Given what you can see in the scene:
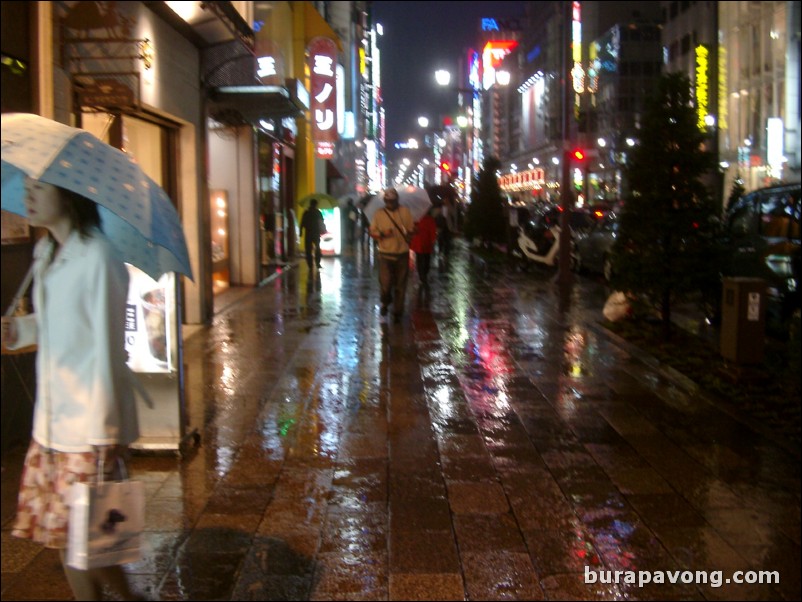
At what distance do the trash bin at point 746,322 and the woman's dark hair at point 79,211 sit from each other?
23.4 feet

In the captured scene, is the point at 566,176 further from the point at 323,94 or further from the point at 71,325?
the point at 71,325

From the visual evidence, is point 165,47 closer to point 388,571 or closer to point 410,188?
point 410,188

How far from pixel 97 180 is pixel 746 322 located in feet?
23.7

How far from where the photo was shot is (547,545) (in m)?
4.95

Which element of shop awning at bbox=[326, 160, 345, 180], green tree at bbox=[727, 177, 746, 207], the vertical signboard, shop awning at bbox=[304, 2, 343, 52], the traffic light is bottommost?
green tree at bbox=[727, 177, 746, 207]

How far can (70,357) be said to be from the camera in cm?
315

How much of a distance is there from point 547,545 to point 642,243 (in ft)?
22.5

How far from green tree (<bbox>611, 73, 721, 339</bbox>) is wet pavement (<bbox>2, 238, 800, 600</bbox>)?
1196 millimetres

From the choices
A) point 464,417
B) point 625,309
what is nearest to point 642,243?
point 625,309

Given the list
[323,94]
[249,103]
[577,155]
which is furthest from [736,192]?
[323,94]

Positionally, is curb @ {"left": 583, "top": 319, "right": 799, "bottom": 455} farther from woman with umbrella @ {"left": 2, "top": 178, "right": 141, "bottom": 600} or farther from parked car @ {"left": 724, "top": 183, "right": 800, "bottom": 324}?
woman with umbrella @ {"left": 2, "top": 178, "right": 141, "bottom": 600}

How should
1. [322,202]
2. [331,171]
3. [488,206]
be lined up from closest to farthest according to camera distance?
[322,202]
[488,206]
[331,171]

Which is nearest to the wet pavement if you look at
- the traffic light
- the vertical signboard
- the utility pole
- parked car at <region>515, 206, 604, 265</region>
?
the utility pole

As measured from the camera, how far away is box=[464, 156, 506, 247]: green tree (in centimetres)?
2853
